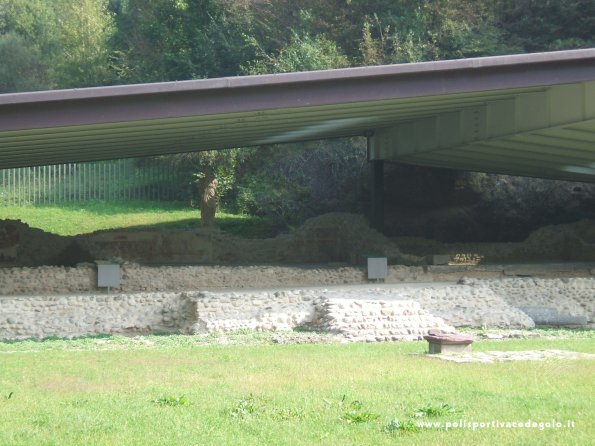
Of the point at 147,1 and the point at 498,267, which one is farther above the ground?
the point at 147,1

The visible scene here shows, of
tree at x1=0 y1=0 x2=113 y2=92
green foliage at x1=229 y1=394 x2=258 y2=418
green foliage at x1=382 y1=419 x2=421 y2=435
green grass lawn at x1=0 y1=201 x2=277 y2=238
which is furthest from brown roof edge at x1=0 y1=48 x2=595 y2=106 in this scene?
tree at x1=0 y1=0 x2=113 y2=92

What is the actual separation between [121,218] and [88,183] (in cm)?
324

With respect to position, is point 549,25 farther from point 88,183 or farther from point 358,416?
point 358,416

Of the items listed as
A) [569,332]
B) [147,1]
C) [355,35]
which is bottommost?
[569,332]

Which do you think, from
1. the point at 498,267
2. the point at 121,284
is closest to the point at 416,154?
the point at 498,267

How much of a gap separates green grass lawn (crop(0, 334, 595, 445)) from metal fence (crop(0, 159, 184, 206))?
21.8m

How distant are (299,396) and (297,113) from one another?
9.59 metres

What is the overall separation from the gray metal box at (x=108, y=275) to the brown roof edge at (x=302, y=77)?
6419 millimetres

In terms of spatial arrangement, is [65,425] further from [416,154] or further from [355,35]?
[355,35]

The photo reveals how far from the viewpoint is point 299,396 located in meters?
10.1

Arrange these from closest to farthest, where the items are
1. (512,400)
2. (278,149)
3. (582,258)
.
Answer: (512,400), (582,258), (278,149)

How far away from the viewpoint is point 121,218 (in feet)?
111

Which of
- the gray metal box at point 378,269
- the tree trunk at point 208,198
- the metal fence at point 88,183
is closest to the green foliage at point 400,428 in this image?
the gray metal box at point 378,269

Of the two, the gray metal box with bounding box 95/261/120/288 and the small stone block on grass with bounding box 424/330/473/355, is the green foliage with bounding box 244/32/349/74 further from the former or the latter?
the small stone block on grass with bounding box 424/330/473/355
